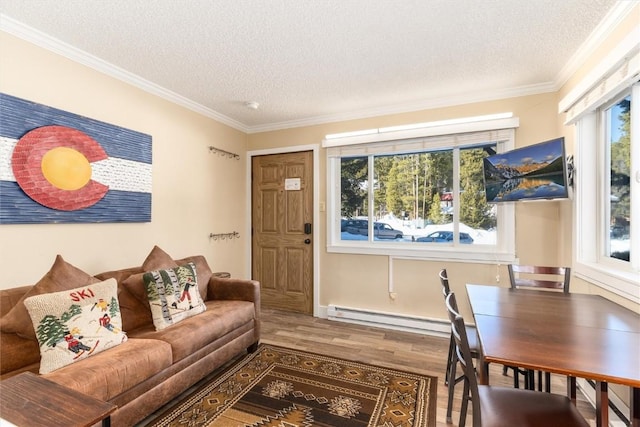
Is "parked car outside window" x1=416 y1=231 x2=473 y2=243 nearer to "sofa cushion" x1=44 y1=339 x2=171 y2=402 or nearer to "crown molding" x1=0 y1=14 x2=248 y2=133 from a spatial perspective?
"sofa cushion" x1=44 y1=339 x2=171 y2=402

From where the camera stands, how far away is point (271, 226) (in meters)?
4.10

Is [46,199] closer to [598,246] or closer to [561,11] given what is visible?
[561,11]

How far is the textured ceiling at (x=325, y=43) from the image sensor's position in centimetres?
181

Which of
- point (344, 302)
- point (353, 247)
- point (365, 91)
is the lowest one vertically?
point (344, 302)

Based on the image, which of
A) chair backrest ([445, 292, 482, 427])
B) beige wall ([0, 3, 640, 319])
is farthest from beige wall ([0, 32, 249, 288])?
chair backrest ([445, 292, 482, 427])

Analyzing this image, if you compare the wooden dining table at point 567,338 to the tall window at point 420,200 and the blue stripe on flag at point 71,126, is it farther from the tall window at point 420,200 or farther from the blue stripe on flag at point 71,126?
the blue stripe on flag at point 71,126

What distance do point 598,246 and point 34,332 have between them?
3.85 meters

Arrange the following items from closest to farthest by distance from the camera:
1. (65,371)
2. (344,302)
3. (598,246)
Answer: (65,371), (598,246), (344,302)

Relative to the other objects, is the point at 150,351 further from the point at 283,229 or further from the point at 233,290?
the point at 283,229

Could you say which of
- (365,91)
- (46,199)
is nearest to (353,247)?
(365,91)

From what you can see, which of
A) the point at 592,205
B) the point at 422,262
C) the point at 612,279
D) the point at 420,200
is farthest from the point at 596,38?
the point at 422,262

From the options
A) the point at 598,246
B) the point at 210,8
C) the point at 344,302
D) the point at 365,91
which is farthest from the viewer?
the point at 344,302

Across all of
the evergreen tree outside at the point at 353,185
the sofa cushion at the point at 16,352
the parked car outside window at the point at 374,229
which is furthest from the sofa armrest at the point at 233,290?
the evergreen tree outside at the point at 353,185

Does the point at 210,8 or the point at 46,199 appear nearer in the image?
the point at 210,8
